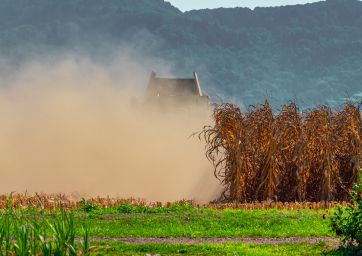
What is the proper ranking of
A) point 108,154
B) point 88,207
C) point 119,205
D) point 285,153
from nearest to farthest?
point 88,207 < point 119,205 < point 285,153 < point 108,154

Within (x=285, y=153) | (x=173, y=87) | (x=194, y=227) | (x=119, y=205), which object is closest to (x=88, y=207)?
(x=119, y=205)

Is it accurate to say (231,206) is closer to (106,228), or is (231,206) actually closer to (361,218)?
(106,228)

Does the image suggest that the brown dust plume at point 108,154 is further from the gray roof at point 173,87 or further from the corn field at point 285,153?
the gray roof at point 173,87

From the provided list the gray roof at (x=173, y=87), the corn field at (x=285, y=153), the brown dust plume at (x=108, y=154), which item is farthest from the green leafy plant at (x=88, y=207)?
the gray roof at (x=173, y=87)

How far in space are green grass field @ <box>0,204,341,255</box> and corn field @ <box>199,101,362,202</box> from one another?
15.1 ft

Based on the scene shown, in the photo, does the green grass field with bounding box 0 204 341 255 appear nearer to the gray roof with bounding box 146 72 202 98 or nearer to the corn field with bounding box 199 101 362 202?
the corn field with bounding box 199 101 362 202

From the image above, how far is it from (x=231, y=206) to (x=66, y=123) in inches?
1423

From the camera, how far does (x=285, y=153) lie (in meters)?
30.0

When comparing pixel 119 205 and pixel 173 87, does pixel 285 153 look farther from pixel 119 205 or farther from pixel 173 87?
pixel 173 87

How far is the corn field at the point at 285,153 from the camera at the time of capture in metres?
29.4

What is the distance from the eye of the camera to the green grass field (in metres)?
17.0

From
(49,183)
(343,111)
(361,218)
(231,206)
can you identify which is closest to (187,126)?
(49,183)

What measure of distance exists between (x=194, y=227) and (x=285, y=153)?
9.68m

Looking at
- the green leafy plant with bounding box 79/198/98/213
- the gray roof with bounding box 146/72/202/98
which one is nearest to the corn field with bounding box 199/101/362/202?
the green leafy plant with bounding box 79/198/98/213
